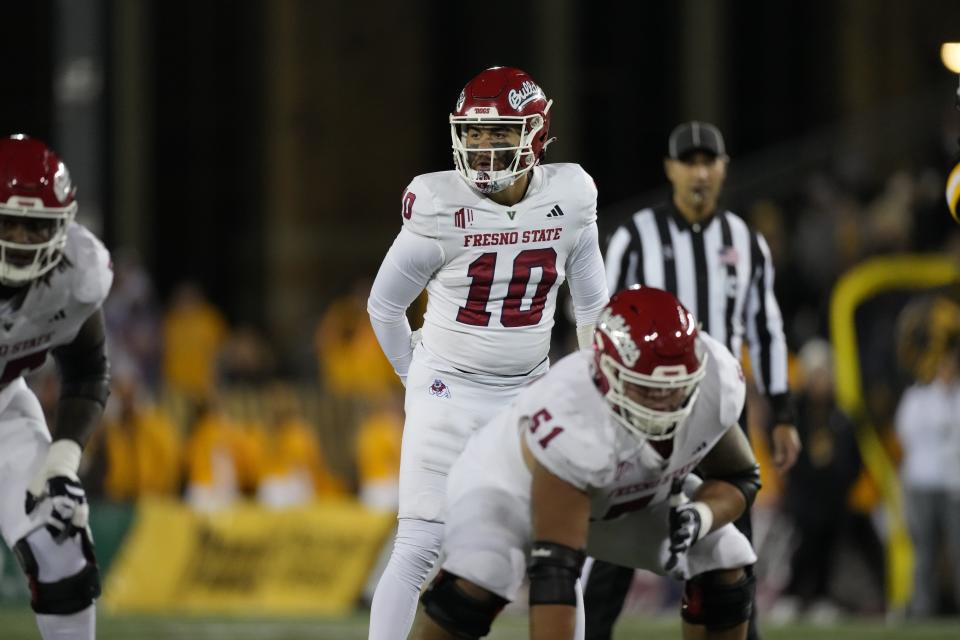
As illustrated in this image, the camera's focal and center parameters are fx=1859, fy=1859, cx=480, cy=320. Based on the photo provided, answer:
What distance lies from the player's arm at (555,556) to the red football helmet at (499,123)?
1.12 m

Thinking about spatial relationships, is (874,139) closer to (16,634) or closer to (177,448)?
(177,448)

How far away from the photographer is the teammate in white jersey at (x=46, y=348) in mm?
4918

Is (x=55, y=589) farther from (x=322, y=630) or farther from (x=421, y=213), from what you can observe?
(x=322, y=630)

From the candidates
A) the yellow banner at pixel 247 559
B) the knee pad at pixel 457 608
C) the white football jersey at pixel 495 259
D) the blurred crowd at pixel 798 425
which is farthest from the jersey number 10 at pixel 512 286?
the yellow banner at pixel 247 559

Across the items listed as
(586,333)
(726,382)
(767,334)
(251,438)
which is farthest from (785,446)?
(251,438)

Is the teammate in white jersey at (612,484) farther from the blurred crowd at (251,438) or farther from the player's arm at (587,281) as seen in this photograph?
the blurred crowd at (251,438)

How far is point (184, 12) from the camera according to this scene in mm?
17125

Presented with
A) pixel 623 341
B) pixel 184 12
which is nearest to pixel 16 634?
pixel 623 341

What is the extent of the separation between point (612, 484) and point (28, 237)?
1.67m

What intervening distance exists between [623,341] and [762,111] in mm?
12353

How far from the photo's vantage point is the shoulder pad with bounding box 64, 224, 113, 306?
16.7 ft

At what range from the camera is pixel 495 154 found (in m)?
5.29

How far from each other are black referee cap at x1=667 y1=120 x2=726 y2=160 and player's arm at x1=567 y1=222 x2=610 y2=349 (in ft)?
2.78

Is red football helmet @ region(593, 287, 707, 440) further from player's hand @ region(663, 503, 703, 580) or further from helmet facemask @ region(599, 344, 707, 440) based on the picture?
player's hand @ region(663, 503, 703, 580)
